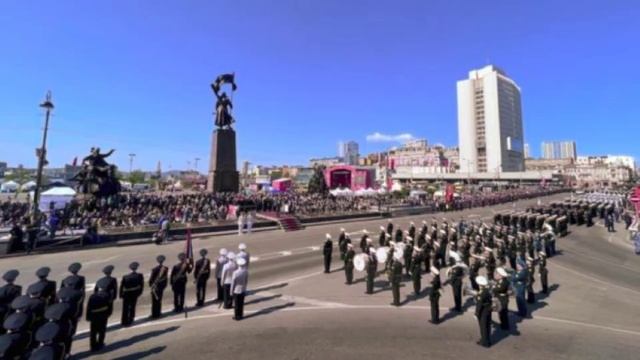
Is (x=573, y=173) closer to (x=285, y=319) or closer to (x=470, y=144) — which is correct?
(x=470, y=144)

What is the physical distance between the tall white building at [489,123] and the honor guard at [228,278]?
162146 millimetres

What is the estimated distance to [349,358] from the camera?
263 inches

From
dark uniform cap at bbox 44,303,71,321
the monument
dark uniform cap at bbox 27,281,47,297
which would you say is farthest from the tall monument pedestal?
dark uniform cap at bbox 44,303,71,321

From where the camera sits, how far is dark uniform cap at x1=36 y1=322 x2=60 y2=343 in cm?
497

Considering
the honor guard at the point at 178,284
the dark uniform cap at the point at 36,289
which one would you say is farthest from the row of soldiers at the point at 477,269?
the dark uniform cap at the point at 36,289

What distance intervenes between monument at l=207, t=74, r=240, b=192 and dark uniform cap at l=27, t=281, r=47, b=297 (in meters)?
32.2

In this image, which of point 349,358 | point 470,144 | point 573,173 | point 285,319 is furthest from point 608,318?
point 573,173

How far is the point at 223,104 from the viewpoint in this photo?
41.3 metres

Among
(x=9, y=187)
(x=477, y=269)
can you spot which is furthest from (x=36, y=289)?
(x=9, y=187)

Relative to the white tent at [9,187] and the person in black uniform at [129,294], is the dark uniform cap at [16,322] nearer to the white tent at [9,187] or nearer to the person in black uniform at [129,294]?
the person in black uniform at [129,294]

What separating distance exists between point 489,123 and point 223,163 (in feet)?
496

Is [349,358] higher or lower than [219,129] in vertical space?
lower

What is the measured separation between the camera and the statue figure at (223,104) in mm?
40875

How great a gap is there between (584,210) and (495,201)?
26321 millimetres
